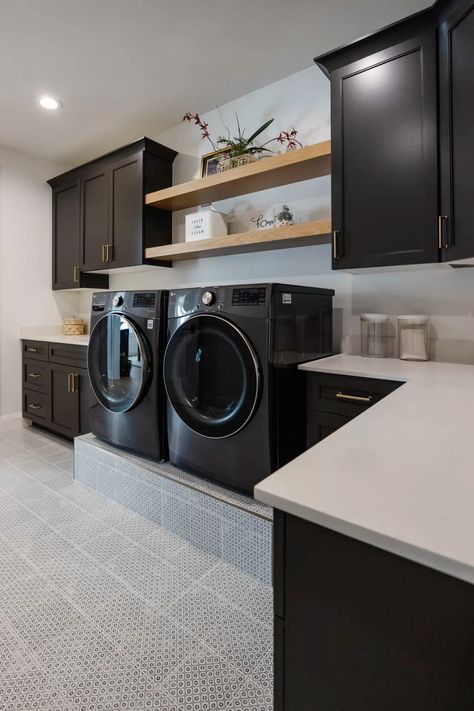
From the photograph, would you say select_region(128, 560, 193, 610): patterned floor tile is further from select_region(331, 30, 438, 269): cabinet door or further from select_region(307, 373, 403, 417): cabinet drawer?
select_region(331, 30, 438, 269): cabinet door

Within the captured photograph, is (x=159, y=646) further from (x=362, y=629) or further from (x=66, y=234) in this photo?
(x=66, y=234)

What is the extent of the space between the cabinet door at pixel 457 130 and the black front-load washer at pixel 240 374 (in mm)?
695

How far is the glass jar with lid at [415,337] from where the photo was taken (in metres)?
1.93

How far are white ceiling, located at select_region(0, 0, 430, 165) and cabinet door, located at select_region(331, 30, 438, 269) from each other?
476mm

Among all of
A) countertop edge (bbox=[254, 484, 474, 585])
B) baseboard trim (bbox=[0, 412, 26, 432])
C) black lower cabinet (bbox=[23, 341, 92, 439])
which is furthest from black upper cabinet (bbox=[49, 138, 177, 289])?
countertop edge (bbox=[254, 484, 474, 585])

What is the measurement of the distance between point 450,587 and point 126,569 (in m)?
1.60

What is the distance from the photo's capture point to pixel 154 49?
222 centimetres

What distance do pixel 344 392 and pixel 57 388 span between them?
259 cm

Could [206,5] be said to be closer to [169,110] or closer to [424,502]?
[169,110]

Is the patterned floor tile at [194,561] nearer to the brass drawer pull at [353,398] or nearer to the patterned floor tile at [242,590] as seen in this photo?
the patterned floor tile at [242,590]

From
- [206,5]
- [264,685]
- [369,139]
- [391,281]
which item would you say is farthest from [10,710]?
[206,5]

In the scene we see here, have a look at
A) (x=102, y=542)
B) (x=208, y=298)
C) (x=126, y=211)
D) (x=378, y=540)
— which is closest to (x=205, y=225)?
(x=126, y=211)

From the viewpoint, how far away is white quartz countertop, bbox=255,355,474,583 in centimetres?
45

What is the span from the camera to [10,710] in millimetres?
1092
